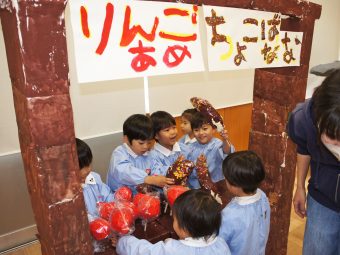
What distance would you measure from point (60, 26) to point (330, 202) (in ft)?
3.82

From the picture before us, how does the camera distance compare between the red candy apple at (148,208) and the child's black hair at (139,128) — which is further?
the child's black hair at (139,128)

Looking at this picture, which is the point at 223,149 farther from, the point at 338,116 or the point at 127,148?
the point at 338,116

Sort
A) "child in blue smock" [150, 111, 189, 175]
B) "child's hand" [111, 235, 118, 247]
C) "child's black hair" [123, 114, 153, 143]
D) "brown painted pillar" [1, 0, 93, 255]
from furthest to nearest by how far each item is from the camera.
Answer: "child in blue smock" [150, 111, 189, 175], "child's black hair" [123, 114, 153, 143], "child's hand" [111, 235, 118, 247], "brown painted pillar" [1, 0, 93, 255]

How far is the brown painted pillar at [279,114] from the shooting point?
1.60 m

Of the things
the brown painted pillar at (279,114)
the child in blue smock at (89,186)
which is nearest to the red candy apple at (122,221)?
the child in blue smock at (89,186)

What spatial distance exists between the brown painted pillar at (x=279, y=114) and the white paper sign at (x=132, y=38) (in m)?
0.65

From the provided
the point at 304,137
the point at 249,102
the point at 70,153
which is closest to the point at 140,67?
the point at 70,153

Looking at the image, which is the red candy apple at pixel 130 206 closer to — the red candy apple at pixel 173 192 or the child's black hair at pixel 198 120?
the red candy apple at pixel 173 192

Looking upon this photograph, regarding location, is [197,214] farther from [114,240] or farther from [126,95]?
[126,95]

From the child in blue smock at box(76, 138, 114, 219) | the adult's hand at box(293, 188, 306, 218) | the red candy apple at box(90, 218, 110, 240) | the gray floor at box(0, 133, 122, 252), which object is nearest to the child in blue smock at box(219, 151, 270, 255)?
the adult's hand at box(293, 188, 306, 218)

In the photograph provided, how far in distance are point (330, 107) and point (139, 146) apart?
1109 millimetres

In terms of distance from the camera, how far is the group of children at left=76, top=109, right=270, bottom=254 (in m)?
1.14

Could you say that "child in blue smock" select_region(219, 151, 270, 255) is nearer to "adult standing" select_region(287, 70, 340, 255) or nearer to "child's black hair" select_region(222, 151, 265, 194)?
"child's black hair" select_region(222, 151, 265, 194)

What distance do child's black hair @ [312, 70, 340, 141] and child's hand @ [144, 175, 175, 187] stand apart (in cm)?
77
